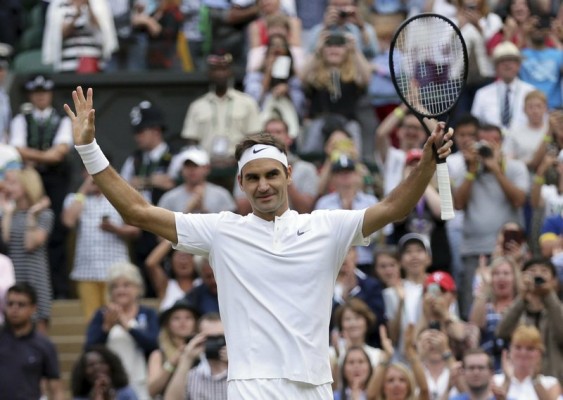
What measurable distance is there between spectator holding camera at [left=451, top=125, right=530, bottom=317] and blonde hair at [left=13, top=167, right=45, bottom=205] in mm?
3782

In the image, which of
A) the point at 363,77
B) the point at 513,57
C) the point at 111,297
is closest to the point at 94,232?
the point at 111,297

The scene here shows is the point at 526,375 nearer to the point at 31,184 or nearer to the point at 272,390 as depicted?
the point at 272,390

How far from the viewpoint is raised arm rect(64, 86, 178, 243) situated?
26.7 feet

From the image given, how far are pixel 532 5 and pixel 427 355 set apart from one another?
6.68 m

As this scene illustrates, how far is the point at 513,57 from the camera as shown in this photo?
1692cm

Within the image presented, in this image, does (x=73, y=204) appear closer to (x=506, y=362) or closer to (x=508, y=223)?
(x=508, y=223)

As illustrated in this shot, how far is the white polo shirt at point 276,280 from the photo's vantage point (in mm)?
8055

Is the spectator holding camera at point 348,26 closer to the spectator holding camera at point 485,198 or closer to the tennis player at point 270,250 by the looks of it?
the spectator holding camera at point 485,198

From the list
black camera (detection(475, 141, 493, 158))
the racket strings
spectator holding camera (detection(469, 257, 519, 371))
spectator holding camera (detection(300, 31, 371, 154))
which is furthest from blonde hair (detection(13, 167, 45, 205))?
the racket strings

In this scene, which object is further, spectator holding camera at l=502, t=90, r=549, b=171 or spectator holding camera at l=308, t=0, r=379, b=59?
spectator holding camera at l=308, t=0, r=379, b=59

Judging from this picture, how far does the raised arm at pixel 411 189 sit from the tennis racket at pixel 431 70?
56 mm

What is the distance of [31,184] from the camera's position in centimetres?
1555

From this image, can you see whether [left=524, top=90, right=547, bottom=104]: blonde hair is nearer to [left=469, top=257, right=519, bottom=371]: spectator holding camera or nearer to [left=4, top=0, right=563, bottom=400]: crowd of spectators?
[left=4, top=0, right=563, bottom=400]: crowd of spectators

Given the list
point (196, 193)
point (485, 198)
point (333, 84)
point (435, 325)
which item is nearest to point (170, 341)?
point (435, 325)
